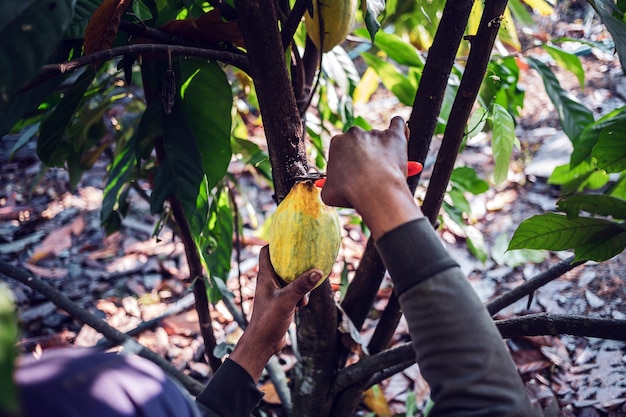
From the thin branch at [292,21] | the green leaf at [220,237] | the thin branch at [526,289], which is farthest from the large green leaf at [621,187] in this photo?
the green leaf at [220,237]

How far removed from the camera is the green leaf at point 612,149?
36.5 inches

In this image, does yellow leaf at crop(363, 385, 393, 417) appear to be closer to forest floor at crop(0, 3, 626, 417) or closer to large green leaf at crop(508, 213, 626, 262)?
forest floor at crop(0, 3, 626, 417)

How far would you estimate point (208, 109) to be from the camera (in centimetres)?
102

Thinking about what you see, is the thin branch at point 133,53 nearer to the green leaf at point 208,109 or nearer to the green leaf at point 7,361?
the green leaf at point 208,109

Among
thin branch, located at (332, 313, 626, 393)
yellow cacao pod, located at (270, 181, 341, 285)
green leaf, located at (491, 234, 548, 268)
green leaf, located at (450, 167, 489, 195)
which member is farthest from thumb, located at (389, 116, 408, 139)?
green leaf, located at (491, 234, 548, 268)

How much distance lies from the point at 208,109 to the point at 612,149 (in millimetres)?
694

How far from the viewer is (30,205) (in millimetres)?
2506

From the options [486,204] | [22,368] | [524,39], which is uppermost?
[524,39]

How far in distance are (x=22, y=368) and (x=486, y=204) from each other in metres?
2.19

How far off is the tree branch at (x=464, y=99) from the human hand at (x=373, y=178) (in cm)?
24

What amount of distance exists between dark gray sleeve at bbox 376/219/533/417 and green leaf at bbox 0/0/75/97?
0.43 m

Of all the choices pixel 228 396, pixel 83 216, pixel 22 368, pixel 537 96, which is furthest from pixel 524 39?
pixel 22 368

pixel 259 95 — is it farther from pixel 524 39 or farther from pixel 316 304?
pixel 524 39

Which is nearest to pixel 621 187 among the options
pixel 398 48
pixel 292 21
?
pixel 398 48
